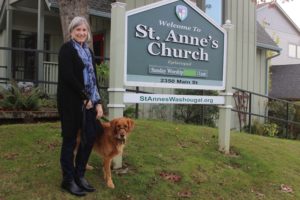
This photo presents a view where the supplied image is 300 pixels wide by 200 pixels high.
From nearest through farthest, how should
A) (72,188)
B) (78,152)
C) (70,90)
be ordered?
(70,90) < (72,188) < (78,152)

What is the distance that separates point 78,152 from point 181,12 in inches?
116

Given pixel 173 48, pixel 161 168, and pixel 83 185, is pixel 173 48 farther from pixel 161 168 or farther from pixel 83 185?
pixel 83 185

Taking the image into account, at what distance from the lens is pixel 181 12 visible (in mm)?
7172

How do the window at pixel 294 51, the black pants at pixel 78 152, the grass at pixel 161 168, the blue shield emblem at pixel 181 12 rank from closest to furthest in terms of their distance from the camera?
the black pants at pixel 78 152, the grass at pixel 161 168, the blue shield emblem at pixel 181 12, the window at pixel 294 51

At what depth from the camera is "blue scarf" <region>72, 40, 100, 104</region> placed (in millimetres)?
5195

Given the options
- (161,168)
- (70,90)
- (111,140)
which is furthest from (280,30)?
(70,90)

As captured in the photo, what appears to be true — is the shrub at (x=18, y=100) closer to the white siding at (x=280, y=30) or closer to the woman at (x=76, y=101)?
the woman at (x=76, y=101)

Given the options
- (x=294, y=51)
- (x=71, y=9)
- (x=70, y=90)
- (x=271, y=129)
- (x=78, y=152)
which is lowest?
(x=271, y=129)

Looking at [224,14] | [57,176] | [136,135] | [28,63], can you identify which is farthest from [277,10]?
[57,176]

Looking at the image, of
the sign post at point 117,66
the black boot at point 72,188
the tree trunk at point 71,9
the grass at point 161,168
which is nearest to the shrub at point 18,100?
the grass at point 161,168

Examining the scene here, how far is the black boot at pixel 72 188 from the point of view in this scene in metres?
5.25

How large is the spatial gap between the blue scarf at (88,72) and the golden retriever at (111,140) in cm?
41

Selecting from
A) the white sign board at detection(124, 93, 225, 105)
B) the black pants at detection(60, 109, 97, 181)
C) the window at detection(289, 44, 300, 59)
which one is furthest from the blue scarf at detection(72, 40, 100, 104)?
the window at detection(289, 44, 300, 59)

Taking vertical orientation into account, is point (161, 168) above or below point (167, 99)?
below
